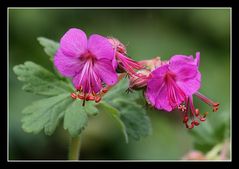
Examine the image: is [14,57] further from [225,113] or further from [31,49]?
[225,113]

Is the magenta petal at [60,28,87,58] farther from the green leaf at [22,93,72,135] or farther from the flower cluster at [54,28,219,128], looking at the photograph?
the green leaf at [22,93,72,135]

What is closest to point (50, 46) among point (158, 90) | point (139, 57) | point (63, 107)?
point (63, 107)

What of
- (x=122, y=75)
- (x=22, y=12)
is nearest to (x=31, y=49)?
(x=22, y=12)

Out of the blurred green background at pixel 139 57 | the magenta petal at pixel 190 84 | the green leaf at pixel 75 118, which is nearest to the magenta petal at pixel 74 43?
the green leaf at pixel 75 118

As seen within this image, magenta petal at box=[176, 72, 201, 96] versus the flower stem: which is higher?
magenta petal at box=[176, 72, 201, 96]

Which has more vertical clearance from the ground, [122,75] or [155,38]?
[155,38]

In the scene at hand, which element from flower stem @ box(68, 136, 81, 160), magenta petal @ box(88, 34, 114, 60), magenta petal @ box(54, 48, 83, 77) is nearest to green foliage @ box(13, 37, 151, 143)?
flower stem @ box(68, 136, 81, 160)
